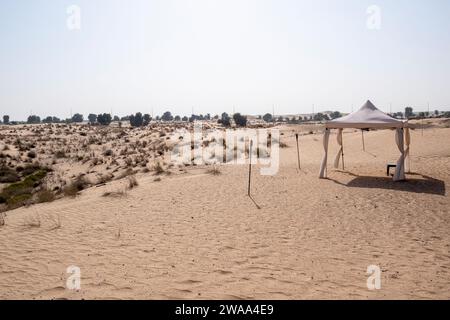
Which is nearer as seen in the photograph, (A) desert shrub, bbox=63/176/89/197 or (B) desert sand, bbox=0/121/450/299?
(B) desert sand, bbox=0/121/450/299

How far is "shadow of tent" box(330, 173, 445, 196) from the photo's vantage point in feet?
46.3

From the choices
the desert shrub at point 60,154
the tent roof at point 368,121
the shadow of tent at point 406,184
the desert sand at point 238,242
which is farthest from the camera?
the desert shrub at point 60,154

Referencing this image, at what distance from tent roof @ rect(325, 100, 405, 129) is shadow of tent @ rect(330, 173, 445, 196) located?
2.45m

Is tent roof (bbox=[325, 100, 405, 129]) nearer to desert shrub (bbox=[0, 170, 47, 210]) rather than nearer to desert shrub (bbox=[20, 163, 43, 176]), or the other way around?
desert shrub (bbox=[0, 170, 47, 210])

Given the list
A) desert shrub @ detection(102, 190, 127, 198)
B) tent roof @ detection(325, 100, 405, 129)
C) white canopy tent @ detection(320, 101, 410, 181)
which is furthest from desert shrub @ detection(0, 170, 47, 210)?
tent roof @ detection(325, 100, 405, 129)

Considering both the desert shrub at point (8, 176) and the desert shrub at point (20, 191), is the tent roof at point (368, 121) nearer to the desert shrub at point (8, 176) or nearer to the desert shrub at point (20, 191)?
the desert shrub at point (20, 191)

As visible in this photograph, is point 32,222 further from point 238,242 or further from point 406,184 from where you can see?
point 406,184

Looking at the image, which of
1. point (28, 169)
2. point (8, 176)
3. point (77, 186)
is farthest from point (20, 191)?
point (28, 169)

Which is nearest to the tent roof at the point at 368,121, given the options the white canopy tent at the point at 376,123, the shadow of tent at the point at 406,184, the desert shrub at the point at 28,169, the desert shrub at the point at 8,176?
the white canopy tent at the point at 376,123

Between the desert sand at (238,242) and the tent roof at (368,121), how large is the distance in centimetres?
254

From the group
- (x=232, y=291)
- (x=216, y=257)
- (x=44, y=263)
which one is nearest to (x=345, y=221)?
(x=216, y=257)

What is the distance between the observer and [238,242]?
859 centimetres

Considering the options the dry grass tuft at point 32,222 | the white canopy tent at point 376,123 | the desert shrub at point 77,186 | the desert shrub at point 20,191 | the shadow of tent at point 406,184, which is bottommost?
the desert shrub at point 20,191

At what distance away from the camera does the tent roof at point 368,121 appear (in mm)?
15309
